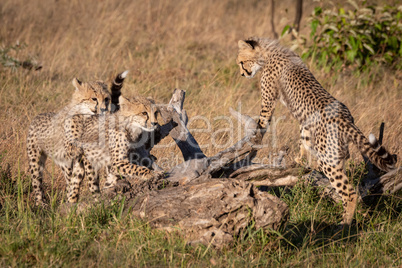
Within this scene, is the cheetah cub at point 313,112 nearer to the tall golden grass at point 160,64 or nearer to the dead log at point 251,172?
the dead log at point 251,172

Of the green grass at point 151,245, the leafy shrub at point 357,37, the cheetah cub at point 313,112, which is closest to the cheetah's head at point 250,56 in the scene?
the cheetah cub at point 313,112

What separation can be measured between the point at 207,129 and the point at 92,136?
55.9 inches

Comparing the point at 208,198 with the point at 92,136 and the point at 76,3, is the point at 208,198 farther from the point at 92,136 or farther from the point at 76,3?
the point at 76,3

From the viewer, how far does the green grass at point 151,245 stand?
2.64m

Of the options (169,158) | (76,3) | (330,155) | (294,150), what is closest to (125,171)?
(169,158)

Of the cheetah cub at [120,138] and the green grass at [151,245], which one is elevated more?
the cheetah cub at [120,138]

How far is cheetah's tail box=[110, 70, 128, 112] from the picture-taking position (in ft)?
12.6

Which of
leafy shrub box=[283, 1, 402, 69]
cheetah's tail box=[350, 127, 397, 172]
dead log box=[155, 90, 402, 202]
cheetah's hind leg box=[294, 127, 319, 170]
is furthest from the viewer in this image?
leafy shrub box=[283, 1, 402, 69]

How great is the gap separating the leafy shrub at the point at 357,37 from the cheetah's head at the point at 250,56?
1989 millimetres

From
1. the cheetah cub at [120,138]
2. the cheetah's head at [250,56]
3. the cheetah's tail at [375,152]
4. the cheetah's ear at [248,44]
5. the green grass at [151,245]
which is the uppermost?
the cheetah's ear at [248,44]

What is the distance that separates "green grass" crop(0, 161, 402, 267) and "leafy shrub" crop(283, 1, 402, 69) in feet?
11.6

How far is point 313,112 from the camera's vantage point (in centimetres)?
378

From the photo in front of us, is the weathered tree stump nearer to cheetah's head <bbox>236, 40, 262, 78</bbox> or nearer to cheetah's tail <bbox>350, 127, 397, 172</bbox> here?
cheetah's tail <bbox>350, 127, 397, 172</bbox>

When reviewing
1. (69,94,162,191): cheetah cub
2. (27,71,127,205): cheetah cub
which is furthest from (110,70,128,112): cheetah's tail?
(69,94,162,191): cheetah cub
